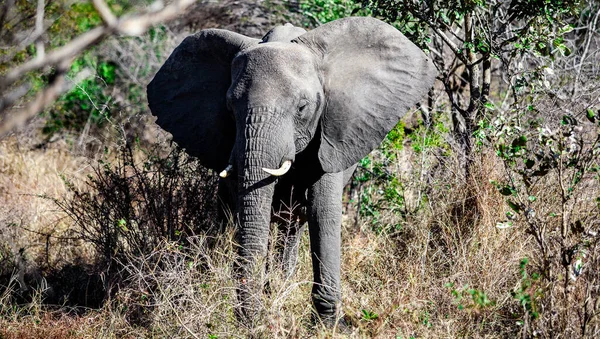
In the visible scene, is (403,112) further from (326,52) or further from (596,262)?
(596,262)

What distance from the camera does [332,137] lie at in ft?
18.4

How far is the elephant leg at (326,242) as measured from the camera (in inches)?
213

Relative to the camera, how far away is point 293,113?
5285 mm

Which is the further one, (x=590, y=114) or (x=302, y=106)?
(x=302, y=106)

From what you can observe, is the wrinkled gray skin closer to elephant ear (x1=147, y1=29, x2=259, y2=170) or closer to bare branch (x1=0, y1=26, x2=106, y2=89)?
elephant ear (x1=147, y1=29, x2=259, y2=170)

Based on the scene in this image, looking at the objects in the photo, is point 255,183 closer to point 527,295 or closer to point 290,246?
point 290,246

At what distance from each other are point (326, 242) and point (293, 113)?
0.89 meters

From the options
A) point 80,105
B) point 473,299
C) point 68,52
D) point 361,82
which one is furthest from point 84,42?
point 80,105

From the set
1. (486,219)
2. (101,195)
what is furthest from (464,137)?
(101,195)

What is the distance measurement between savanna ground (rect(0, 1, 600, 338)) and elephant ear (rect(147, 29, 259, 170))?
0.40m

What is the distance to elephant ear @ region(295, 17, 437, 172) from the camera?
563cm

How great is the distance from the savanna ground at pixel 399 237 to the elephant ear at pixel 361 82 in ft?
2.37

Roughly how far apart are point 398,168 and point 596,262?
2571mm

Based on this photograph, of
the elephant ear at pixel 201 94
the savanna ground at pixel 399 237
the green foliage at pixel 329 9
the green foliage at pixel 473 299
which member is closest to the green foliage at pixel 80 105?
the savanna ground at pixel 399 237
